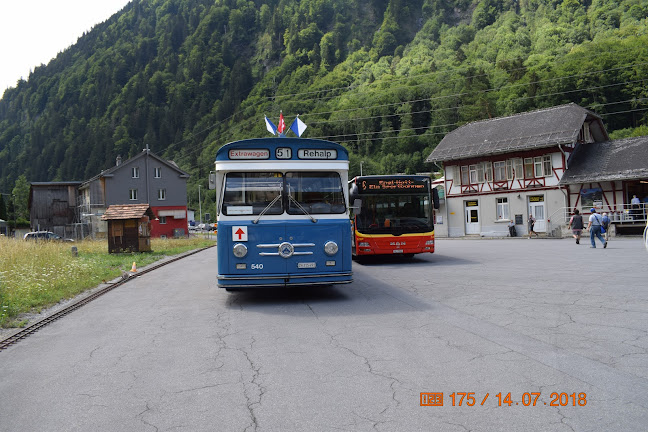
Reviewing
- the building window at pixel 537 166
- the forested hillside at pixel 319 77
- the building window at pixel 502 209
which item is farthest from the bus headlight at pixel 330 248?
the forested hillside at pixel 319 77

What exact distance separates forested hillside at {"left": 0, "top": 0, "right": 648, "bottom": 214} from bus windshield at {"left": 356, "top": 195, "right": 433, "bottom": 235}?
51.7 m

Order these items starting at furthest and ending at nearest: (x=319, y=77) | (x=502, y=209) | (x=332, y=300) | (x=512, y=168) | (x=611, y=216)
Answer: (x=319, y=77) → (x=502, y=209) → (x=512, y=168) → (x=611, y=216) → (x=332, y=300)

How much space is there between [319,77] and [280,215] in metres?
117

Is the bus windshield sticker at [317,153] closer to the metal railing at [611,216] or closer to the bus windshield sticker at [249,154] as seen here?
the bus windshield sticker at [249,154]

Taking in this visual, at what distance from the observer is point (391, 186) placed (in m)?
18.5

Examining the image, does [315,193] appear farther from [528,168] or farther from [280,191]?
[528,168]

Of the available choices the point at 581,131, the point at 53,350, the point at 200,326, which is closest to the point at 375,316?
the point at 200,326

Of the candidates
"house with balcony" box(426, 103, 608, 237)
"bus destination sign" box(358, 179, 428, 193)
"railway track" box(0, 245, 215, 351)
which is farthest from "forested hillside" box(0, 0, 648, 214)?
"railway track" box(0, 245, 215, 351)

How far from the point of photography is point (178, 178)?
6712 cm

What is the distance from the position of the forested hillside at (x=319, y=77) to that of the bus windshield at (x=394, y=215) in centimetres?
5165

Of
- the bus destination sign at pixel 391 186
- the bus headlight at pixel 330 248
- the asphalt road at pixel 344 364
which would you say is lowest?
the asphalt road at pixel 344 364

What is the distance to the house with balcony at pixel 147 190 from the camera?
2525 inches

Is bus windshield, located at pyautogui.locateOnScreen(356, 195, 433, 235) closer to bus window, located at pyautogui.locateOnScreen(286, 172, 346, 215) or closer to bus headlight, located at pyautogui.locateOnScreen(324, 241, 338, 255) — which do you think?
bus window, located at pyautogui.locateOnScreen(286, 172, 346, 215)

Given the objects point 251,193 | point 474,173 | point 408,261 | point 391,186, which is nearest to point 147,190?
point 474,173
